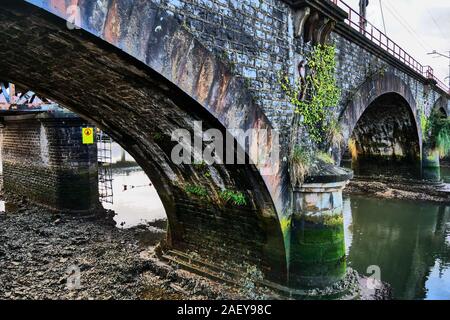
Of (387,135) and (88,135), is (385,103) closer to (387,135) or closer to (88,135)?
(387,135)

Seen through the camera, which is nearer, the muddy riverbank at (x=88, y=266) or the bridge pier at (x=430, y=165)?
the muddy riverbank at (x=88, y=266)

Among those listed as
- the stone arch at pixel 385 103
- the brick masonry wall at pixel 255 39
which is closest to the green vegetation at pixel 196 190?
the brick masonry wall at pixel 255 39

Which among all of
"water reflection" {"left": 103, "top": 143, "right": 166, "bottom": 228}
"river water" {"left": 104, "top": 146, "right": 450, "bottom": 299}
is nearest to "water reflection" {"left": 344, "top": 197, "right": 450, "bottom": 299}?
"river water" {"left": 104, "top": 146, "right": 450, "bottom": 299}

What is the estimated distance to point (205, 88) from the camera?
400 cm

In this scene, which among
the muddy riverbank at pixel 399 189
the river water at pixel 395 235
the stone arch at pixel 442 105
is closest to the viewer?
the river water at pixel 395 235

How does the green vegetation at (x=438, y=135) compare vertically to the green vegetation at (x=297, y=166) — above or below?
above

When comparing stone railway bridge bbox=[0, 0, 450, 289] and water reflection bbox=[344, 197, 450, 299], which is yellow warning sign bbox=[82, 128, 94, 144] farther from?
water reflection bbox=[344, 197, 450, 299]

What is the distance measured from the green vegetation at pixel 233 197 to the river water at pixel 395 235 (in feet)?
10.7

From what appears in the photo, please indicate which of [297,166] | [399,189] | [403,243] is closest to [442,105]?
[399,189]

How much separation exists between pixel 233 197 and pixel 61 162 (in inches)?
262

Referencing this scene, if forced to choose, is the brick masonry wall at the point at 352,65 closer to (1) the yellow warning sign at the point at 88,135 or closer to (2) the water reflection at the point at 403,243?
(2) the water reflection at the point at 403,243

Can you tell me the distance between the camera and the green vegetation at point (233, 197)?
5.39 metres

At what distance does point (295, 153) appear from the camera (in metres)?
5.34

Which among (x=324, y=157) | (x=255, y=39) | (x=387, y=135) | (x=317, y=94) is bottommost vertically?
(x=324, y=157)
